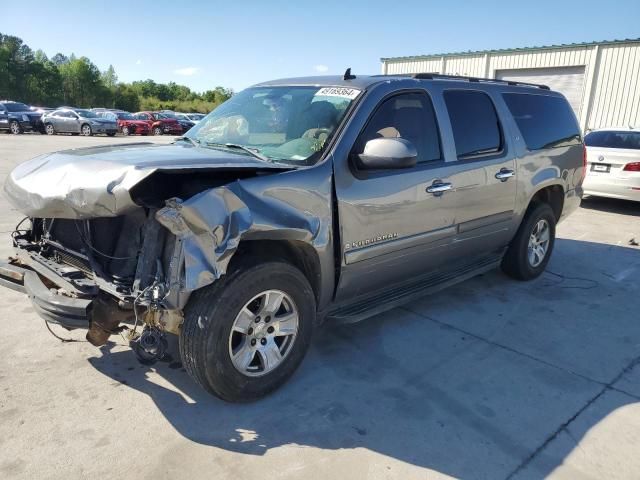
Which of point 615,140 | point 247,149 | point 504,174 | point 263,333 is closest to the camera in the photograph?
point 263,333

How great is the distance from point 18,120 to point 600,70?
2790cm

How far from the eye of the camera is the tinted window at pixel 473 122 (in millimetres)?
4199

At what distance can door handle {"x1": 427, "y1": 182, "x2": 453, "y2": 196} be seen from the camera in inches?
151

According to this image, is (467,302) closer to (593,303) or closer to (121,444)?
(593,303)

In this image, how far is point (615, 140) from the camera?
969 centimetres

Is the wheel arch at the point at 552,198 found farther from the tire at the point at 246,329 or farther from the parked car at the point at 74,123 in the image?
the parked car at the point at 74,123

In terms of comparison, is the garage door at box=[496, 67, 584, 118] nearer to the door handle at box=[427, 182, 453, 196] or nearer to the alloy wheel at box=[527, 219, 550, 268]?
the alloy wheel at box=[527, 219, 550, 268]

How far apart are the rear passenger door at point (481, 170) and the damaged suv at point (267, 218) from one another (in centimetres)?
2

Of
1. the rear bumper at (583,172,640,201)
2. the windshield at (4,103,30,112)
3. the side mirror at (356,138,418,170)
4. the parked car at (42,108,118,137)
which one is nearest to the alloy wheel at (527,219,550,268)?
the side mirror at (356,138,418,170)

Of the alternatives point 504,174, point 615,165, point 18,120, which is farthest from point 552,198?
point 18,120

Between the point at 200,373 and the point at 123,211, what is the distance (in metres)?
0.96

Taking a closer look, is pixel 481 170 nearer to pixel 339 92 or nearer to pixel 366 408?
pixel 339 92

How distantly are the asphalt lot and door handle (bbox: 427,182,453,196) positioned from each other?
1151 millimetres

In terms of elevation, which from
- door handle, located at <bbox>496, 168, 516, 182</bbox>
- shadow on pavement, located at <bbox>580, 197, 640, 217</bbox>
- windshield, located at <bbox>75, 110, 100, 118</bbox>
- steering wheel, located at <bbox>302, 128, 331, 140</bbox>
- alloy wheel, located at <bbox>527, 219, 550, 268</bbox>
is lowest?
shadow on pavement, located at <bbox>580, 197, 640, 217</bbox>
